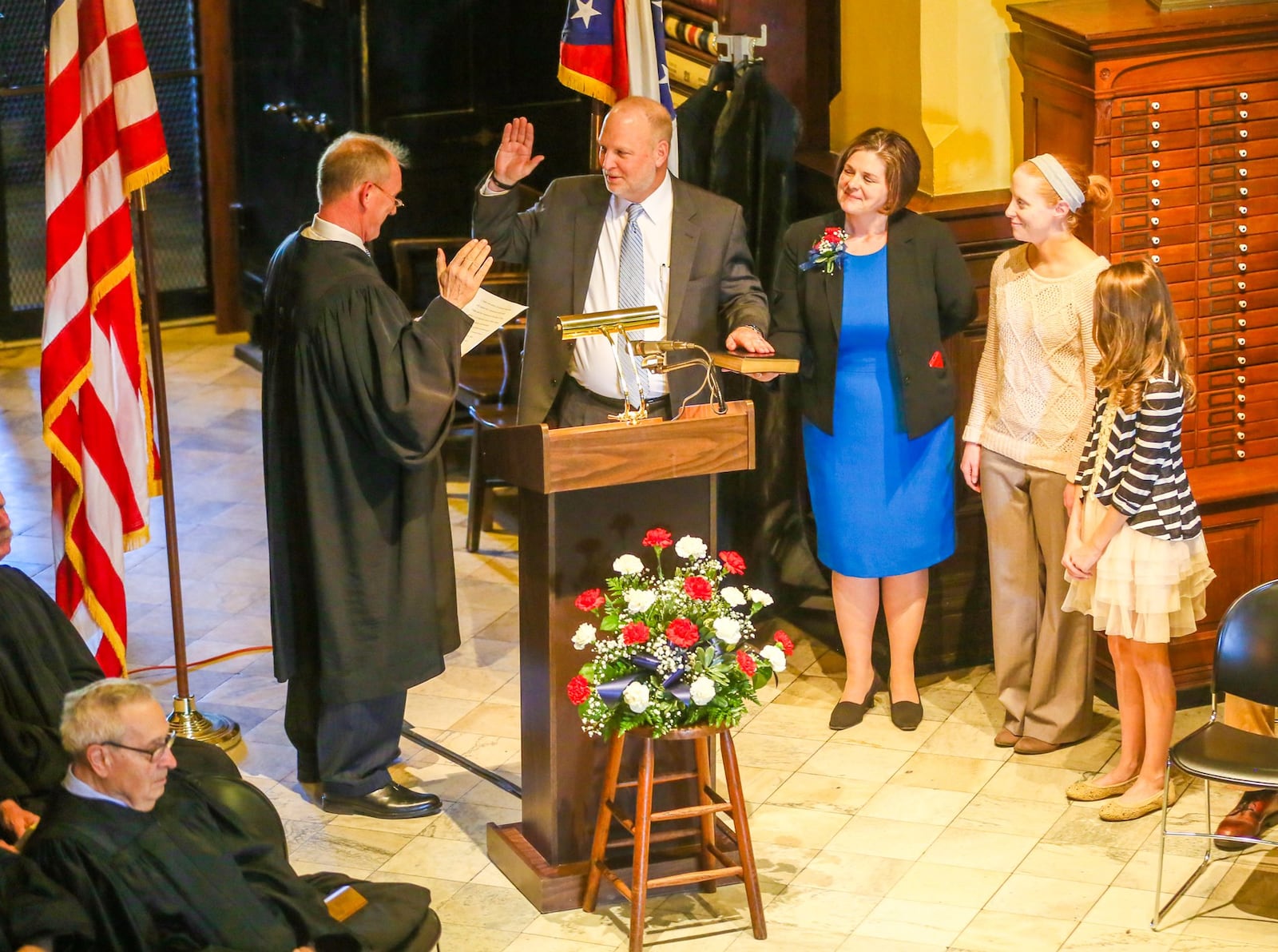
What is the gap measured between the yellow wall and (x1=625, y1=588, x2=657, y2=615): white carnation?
7.85 feet

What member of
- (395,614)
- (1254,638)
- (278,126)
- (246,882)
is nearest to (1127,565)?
(1254,638)

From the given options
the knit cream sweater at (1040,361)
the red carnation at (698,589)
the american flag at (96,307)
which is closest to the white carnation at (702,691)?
the red carnation at (698,589)

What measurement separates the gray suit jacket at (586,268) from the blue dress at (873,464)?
0.35m

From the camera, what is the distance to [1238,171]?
579 cm

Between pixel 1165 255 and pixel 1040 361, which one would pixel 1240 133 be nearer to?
pixel 1165 255

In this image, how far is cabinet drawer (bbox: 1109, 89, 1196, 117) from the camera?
560 cm

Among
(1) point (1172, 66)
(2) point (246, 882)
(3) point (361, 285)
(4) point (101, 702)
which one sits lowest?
(2) point (246, 882)

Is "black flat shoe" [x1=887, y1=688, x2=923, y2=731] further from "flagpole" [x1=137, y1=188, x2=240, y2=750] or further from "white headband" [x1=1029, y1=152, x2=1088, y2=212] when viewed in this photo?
"flagpole" [x1=137, y1=188, x2=240, y2=750]

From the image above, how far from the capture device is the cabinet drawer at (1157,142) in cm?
564

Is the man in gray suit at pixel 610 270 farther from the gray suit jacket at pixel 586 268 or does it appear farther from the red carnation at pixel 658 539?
the red carnation at pixel 658 539

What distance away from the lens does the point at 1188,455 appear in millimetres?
5973

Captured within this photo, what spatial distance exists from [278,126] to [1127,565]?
6237 mm

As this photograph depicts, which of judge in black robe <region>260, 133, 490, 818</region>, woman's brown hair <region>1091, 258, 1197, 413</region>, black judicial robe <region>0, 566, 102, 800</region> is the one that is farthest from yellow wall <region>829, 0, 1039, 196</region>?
black judicial robe <region>0, 566, 102, 800</region>

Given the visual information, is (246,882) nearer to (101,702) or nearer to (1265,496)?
(101,702)
